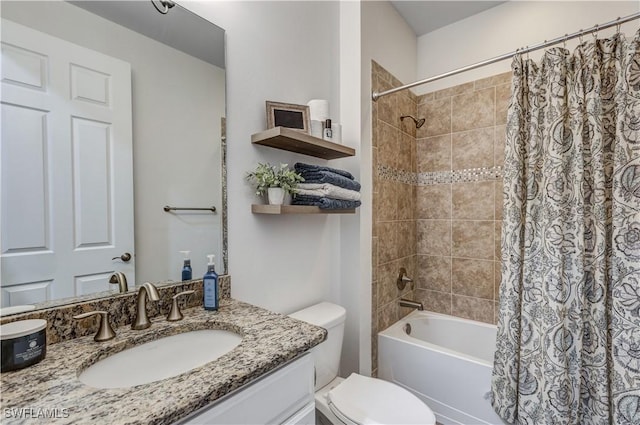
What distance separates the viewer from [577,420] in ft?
4.25

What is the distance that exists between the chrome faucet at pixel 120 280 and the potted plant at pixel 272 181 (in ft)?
1.99

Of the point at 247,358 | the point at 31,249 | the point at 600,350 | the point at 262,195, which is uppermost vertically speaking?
the point at 262,195

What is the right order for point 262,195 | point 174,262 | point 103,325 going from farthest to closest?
1. point 262,195
2. point 174,262
3. point 103,325

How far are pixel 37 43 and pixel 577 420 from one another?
242 centimetres

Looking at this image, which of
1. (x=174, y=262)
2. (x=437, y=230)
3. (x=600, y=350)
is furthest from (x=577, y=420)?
(x=174, y=262)

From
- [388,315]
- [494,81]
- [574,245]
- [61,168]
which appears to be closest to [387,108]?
[494,81]

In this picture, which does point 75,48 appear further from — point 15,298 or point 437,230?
point 437,230

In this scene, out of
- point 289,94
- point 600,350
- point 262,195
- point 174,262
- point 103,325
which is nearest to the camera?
point 103,325

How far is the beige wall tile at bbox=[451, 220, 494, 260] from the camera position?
6.95 feet

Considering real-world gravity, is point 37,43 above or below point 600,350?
above

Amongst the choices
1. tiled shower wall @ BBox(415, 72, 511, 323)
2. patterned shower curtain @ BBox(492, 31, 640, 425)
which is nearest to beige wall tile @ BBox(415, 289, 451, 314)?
tiled shower wall @ BBox(415, 72, 511, 323)

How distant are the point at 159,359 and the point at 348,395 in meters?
0.87

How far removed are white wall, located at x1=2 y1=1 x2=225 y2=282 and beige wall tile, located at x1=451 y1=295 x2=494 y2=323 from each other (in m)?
1.87

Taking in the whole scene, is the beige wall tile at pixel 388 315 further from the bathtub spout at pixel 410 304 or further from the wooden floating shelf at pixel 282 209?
the wooden floating shelf at pixel 282 209
